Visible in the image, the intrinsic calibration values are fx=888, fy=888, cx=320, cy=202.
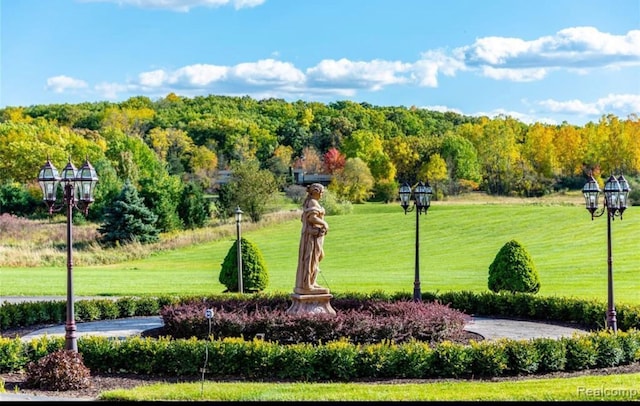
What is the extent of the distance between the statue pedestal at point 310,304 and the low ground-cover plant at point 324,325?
1.85 feet

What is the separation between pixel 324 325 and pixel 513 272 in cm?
1114

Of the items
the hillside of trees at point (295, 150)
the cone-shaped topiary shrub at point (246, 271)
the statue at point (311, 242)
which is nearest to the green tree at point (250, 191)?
the hillside of trees at point (295, 150)

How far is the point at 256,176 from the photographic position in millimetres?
66812

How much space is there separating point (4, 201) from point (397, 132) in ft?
151

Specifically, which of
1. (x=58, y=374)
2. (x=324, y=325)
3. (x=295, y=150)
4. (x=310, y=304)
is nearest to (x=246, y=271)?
(x=310, y=304)

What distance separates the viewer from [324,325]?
61.6ft

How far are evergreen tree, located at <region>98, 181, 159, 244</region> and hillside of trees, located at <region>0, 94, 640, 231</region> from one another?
4.79m

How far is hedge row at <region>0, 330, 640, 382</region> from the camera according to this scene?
16.3 metres

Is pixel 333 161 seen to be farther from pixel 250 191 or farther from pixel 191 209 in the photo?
pixel 191 209

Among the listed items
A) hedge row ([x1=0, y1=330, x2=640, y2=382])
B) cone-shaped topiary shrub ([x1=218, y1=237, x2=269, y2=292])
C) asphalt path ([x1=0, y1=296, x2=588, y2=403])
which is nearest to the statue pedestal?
hedge row ([x1=0, y1=330, x2=640, y2=382])

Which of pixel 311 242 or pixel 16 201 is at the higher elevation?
pixel 16 201

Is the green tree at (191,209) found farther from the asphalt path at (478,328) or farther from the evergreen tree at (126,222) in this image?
the asphalt path at (478,328)

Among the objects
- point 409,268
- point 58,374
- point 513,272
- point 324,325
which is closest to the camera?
point 58,374

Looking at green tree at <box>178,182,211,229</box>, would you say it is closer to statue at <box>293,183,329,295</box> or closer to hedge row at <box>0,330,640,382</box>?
statue at <box>293,183,329,295</box>
